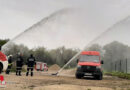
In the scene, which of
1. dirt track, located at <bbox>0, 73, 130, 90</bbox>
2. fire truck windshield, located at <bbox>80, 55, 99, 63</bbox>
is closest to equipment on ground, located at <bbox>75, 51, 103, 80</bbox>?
fire truck windshield, located at <bbox>80, 55, 99, 63</bbox>

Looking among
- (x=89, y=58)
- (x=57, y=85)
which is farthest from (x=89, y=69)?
(x=57, y=85)

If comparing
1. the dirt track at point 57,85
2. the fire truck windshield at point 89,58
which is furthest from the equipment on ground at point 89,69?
the dirt track at point 57,85

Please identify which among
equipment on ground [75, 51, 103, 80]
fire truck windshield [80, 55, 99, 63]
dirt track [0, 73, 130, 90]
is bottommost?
dirt track [0, 73, 130, 90]

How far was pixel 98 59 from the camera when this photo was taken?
2527cm

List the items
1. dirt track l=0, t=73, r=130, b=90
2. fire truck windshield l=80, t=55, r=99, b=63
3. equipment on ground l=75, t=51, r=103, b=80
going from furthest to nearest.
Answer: fire truck windshield l=80, t=55, r=99, b=63 < equipment on ground l=75, t=51, r=103, b=80 < dirt track l=0, t=73, r=130, b=90

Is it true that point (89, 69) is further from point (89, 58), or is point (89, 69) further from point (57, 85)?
point (57, 85)

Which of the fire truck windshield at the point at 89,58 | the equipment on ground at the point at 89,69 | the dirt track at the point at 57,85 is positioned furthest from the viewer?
the fire truck windshield at the point at 89,58

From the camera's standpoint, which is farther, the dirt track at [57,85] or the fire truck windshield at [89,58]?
the fire truck windshield at [89,58]

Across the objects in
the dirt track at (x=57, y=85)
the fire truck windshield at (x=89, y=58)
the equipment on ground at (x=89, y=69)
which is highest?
the fire truck windshield at (x=89, y=58)

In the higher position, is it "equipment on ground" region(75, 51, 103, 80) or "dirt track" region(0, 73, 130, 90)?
"equipment on ground" region(75, 51, 103, 80)

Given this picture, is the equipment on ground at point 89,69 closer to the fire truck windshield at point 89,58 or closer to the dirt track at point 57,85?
the fire truck windshield at point 89,58

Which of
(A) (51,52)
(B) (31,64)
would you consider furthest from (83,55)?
(A) (51,52)

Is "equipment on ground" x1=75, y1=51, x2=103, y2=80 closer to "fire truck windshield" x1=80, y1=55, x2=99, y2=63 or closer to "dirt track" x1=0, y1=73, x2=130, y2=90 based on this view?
"fire truck windshield" x1=80, y1=55, x2=99, y2=63

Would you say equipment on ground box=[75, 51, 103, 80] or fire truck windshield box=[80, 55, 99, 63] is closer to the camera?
equipment on ground box=[75, 51, 103, 80]
